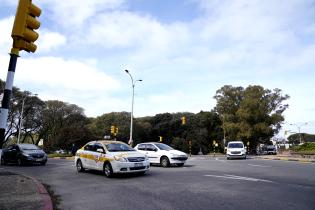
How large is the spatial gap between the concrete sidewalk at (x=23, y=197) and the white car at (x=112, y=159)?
3.27 metres

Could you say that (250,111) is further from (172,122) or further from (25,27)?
(25,27)

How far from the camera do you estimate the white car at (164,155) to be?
19.2 metres

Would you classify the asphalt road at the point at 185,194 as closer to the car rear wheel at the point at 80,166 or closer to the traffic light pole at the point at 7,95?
the traffic light pole at the point at 7,95

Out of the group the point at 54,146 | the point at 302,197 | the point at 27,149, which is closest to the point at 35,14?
the point at 302,197

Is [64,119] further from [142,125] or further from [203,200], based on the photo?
[203,200]

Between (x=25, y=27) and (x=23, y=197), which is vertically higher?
(x=25, y=27)

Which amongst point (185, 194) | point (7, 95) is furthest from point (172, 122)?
point (7, 95)

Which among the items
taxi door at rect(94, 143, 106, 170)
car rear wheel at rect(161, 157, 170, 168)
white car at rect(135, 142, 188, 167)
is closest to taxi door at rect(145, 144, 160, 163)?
white car at rect(135, 142, 188, 167)

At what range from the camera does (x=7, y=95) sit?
6.33 meters

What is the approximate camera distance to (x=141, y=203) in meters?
8.37

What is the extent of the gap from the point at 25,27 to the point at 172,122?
83294 millimetres

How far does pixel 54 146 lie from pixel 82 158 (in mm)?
42468

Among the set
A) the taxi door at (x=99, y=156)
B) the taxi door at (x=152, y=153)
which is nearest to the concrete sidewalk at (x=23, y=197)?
the taxi door at (x=99, y=156)

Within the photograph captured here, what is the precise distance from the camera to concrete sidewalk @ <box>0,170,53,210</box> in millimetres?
7798
